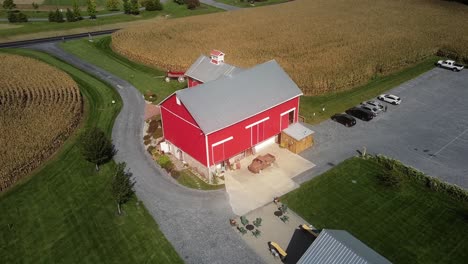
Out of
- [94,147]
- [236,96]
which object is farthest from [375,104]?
[94,147]

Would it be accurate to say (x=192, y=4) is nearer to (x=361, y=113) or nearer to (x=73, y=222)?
(x=361, y=113)

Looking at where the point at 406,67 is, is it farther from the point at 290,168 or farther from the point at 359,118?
the point at 290,168

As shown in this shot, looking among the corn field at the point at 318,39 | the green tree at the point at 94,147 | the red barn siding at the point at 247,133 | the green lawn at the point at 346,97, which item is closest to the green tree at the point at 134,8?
the corn field at the point at 318,39

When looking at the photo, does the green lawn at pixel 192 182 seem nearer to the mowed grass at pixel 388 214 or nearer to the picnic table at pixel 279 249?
the mowed grass at pixel 388 214

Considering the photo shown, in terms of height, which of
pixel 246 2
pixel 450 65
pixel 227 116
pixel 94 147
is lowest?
pixel 450 65

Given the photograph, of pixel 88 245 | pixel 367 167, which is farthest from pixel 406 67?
pixel 88 245

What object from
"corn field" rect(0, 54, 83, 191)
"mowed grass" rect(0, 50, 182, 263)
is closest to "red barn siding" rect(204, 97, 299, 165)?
"mowed grass" rect(0, 50, 182, 263)

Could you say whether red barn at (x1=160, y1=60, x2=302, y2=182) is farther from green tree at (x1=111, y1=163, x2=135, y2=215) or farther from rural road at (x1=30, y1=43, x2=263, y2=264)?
green tree at (x1=111, y1=163, x2=135, y2=215)
